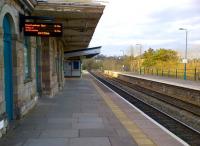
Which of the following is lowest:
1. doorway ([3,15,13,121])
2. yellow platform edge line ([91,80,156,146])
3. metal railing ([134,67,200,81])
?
metal railing ([134,67,200,81])

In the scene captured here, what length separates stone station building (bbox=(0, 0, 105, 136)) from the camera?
1038cm

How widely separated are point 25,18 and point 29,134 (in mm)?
4345

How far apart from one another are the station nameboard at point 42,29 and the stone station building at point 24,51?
0.24 m

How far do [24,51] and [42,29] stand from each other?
3.47 ft

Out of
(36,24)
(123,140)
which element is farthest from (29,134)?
(36,24)

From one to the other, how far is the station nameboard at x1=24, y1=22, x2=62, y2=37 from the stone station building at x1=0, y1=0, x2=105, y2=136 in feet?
0.80

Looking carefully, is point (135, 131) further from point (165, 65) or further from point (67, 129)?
point (165, 65)

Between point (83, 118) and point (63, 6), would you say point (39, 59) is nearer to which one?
point (63, 6)

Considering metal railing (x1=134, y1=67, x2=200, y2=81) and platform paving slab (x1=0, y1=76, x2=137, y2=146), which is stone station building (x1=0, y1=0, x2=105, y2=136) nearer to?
platform paving slab (x1=0, y1=76, x2=137, y2=146)

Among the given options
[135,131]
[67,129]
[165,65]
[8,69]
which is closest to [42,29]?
[8,69]

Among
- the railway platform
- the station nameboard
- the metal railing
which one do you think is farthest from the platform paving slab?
the metal railing

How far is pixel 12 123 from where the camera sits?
10.8 metres

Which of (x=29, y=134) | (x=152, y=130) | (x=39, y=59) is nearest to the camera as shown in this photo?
(x=29, y=134)

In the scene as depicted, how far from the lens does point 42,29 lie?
12.8m
